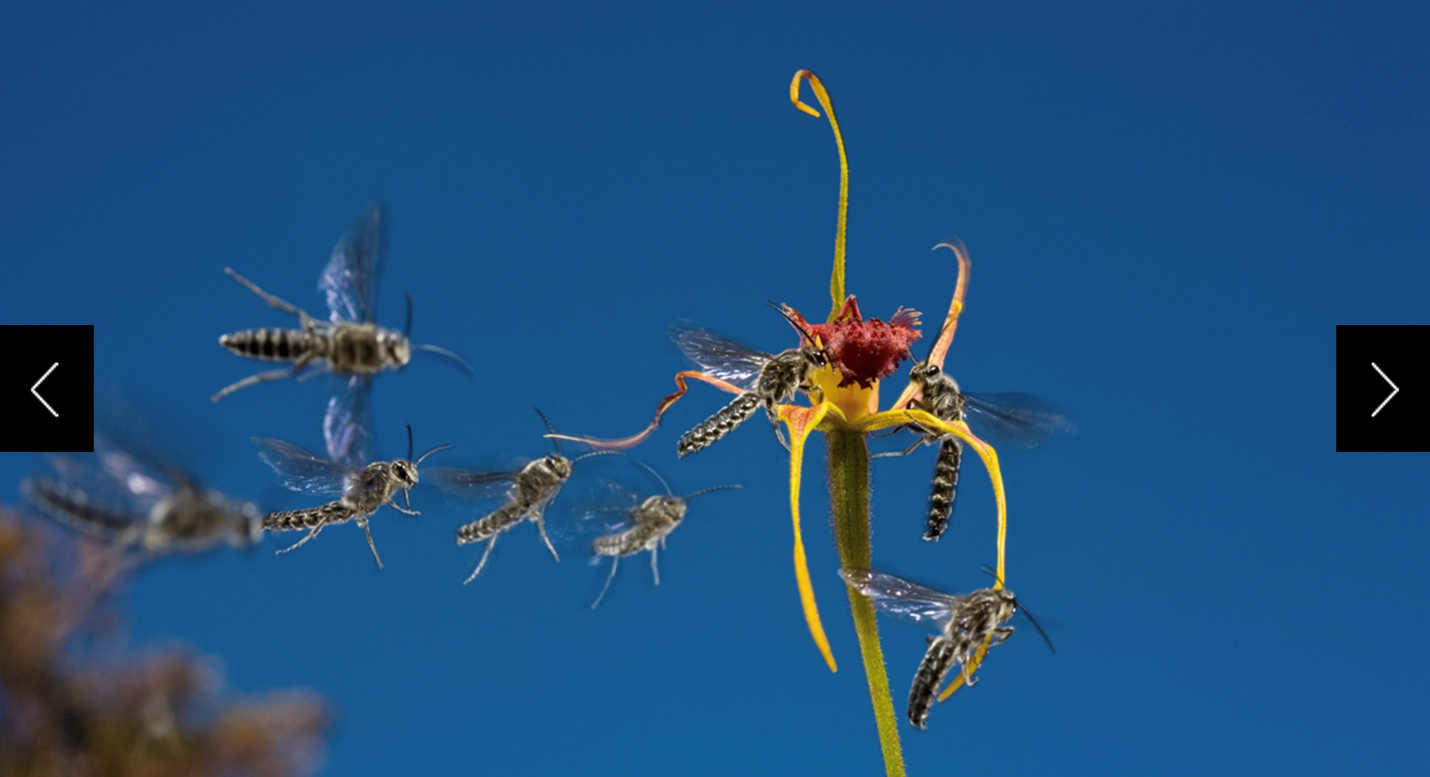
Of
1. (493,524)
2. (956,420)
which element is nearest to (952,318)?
(956,420)

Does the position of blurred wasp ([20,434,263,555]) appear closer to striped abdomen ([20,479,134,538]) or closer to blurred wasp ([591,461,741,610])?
striped abdomen ([20,479,134,538])

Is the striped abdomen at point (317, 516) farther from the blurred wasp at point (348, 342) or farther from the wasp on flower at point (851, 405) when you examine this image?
the wasp on flower at point (851, 405)

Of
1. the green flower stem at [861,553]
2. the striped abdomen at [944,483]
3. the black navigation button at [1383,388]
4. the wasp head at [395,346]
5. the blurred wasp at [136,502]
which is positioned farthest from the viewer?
the black navigation button at [1383,388]

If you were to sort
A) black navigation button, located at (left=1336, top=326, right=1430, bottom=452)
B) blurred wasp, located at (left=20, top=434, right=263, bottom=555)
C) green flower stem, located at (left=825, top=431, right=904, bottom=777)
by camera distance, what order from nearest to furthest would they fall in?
blurred wasp, located at (left=20, top=434, right=263, bottom=555), green flower stem, located at (left=825, top=431, right=904, bottom=777), black navigation button, located at (left=1336, top=326, right=1430, bottom=452)

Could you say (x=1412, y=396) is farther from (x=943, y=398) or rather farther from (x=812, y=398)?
(x=812, y=398)

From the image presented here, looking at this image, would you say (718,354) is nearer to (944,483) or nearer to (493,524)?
(944,483)

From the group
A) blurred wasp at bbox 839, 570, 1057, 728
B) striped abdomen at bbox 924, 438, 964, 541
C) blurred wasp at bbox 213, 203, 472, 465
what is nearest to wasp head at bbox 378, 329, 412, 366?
blurred wasp at bbox 213, 203, 472, 465

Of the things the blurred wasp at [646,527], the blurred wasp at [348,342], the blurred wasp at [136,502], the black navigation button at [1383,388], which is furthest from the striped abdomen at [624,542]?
the black navigation button at [1383,388]

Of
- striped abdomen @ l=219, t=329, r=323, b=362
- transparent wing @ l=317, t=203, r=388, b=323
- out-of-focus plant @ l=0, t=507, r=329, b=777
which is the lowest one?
out-of-focus plant @ l=0, t=507, r=329, b=777
